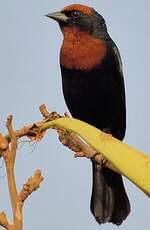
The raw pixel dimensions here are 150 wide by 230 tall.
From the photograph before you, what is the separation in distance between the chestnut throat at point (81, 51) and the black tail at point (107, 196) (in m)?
1.09

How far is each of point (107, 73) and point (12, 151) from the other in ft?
11.8

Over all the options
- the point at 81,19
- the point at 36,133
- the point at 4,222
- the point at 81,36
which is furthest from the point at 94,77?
the point at 4,222

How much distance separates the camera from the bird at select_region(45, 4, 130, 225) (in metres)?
4.57

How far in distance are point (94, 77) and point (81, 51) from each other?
0.88 ft

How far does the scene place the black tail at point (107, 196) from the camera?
505 centimetres

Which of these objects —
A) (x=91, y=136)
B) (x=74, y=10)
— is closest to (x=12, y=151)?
(x=91, y=136)

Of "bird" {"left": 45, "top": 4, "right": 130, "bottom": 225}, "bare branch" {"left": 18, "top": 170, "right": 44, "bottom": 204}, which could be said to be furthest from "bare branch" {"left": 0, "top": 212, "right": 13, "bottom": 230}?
"bird" {"left": 45, "top": 4, "right": 130, "bottom": 225}

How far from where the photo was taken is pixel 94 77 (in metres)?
4.62

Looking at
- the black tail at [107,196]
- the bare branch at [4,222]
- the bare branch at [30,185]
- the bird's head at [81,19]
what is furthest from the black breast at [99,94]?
the bare branch at [4,222]

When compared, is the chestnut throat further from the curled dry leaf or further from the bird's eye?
the curled dry leaf

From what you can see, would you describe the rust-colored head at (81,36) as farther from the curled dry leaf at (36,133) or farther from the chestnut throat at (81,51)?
the curled dry leaf at (36,133)

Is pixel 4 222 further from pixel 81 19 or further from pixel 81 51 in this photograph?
pixel 81 19

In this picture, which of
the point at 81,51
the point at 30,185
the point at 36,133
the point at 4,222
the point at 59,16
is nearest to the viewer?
the point at 4,222

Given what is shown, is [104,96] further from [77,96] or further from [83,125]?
[83,125]
